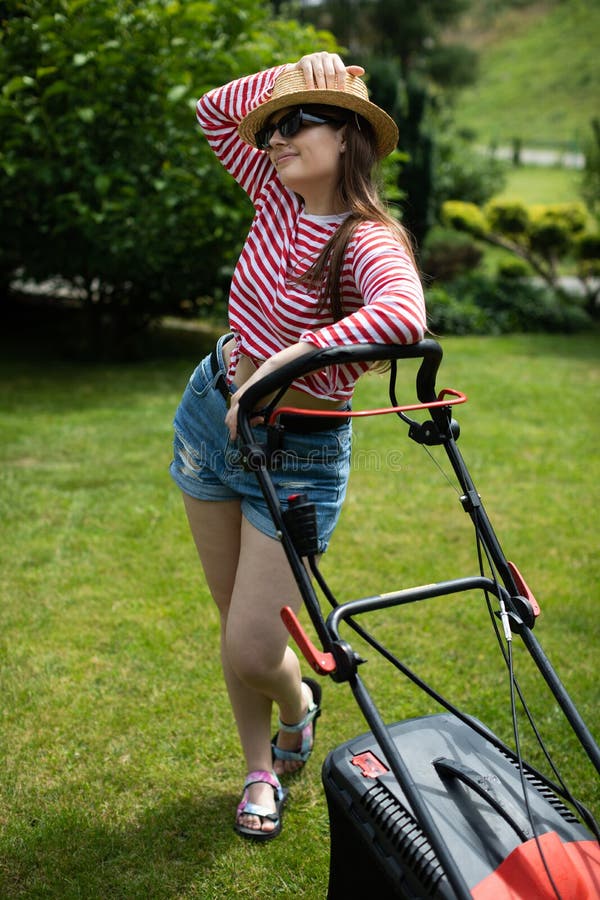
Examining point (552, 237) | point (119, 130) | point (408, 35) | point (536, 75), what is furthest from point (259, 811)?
point (536, 75)

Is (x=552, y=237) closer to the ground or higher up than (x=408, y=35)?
closer to the ground

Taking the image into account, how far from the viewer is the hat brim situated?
6.78 feet

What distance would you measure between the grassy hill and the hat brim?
34.8 metres

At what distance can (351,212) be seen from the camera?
208 centimetres

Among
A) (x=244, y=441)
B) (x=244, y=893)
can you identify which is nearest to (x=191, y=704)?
(x=244, y=893)

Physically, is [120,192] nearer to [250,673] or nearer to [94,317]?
[94,317]

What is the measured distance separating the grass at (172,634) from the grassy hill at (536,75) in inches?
1251

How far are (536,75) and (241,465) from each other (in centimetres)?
4958

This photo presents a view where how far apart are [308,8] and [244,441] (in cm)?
2686

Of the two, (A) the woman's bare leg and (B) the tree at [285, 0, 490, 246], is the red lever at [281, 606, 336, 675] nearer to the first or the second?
(A) the woman's bare leg

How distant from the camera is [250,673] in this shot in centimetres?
233

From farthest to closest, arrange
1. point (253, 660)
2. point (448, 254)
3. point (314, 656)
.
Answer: point (448, 254) < point (253, 660) < point (314, 656)

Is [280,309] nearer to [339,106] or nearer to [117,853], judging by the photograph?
[339,106]

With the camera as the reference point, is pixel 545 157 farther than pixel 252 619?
Yes
